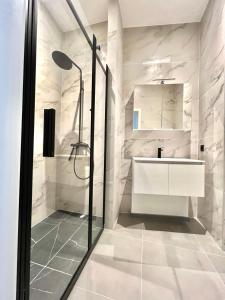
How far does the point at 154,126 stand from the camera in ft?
8.85

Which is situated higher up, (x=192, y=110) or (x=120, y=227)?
(x=192, y=110)

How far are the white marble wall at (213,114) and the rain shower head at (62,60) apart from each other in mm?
1441

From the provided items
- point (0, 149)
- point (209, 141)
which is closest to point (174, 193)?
point (209, 141)

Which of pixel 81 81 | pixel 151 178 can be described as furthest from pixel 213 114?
pixel 81 81

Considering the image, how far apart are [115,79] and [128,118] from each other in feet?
2.27

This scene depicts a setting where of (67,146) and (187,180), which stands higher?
(67,146)

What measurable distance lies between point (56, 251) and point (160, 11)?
2850 mm

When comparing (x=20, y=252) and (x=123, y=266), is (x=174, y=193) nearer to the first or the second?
(x=123, y=266)

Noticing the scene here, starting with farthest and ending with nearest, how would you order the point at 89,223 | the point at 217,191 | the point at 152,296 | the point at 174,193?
the point at 174,193, the point at 217,191, the point at 89,223, the point at 152,296

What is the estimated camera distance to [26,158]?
0.76m

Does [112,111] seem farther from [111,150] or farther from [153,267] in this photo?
[153,267]

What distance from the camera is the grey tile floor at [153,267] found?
1192mm

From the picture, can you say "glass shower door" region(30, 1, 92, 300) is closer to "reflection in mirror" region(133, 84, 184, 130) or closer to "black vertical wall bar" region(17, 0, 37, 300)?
"black vertical wall bar" region(17, 0, 37, 300)

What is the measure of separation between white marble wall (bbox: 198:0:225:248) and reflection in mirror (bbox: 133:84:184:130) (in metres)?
0.30
